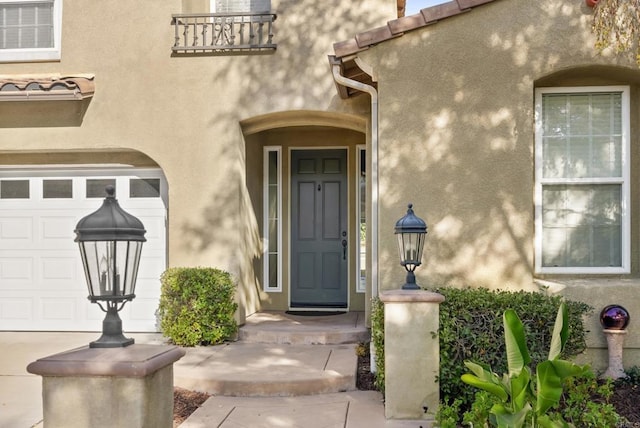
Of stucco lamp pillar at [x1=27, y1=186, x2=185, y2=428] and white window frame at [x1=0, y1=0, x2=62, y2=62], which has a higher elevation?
white window frame at [x1=0, y1=0, x2=62, y2=62]

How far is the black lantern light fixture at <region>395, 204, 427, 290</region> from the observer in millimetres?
5957

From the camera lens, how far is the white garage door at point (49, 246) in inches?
382

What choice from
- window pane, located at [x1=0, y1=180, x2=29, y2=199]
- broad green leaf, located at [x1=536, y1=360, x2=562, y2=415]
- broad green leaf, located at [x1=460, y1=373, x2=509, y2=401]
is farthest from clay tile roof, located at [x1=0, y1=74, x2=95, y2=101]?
broad green leaf, located at [x1=536, y1=360, x2=562, y2=415]

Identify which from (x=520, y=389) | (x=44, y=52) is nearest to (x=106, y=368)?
(x=520, y=389)

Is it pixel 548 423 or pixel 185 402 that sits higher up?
pixel 548 423

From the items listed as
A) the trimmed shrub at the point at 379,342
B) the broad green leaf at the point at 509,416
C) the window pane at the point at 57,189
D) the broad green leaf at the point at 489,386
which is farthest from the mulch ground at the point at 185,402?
the window pane at the point at 57,189

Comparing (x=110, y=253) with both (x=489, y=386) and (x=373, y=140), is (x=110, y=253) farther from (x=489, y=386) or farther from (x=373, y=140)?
(x=373, y=140)

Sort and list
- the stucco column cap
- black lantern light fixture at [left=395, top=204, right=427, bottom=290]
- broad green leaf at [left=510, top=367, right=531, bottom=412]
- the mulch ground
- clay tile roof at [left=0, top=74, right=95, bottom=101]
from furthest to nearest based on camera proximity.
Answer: clay tile roof at [left=0, top=74, right=95, bottom=101] → black lantern light fixture at [left=395, top=204, right=427, bottom=290] → the mulch ground → broad green leaf at [left=510, top=367, right=531, bottom=412] → the stucco column cap

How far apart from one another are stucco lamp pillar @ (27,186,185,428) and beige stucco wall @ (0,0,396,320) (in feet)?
17.4

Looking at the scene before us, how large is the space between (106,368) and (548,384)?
2.73 m

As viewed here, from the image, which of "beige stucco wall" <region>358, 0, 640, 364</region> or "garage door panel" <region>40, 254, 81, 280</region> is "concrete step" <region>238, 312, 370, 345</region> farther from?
"garage door panel" <region>40, 254, 81, 280</region>

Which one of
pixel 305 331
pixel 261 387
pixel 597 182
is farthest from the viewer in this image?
pixel 305 331

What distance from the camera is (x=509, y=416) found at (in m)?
3.86

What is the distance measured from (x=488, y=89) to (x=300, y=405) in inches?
Answer: 160
